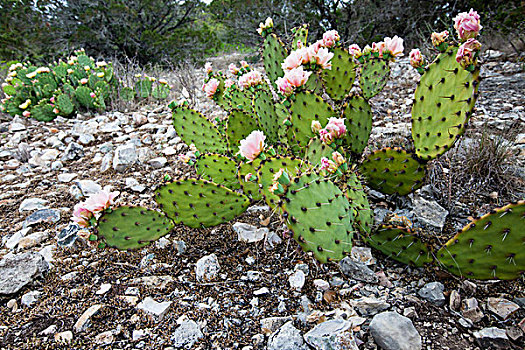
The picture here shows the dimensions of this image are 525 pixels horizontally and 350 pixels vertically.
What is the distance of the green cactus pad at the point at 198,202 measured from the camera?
5.53 feet

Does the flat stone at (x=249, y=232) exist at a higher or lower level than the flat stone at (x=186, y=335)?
higher

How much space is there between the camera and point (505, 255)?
1.23m

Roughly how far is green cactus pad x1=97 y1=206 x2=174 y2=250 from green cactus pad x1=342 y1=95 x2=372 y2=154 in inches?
44.4

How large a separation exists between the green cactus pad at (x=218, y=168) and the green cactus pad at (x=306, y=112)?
17.8 inches

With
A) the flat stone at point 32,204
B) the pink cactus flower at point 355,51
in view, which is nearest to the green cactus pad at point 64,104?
the flat stone at point 32,204

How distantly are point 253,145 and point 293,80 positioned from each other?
48 cm

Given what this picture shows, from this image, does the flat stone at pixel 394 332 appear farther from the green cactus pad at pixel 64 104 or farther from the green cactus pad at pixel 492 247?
the green cactus pad at pixel 64 104

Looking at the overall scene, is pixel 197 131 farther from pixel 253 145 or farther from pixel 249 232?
pixel 253 145

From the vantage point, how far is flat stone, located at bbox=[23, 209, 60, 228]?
2188 mm

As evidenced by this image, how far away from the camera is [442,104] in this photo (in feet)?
5.39

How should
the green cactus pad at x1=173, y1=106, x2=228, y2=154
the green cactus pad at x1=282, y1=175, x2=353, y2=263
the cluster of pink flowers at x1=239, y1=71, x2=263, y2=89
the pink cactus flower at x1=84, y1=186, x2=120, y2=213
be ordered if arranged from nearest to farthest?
the green cactus pad at x1=282, y1=175, x2=353, y2=263, the pink cactus flower at x1=84, y1=186, x2=120, y2=213, the cluster of pink flowers at x1=239, y1=71, x2=263, y2=89, the green cactus pad at x1=173, y1=106, x2=228, y2=154

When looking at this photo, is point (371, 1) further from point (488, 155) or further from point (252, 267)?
point (252, 267)

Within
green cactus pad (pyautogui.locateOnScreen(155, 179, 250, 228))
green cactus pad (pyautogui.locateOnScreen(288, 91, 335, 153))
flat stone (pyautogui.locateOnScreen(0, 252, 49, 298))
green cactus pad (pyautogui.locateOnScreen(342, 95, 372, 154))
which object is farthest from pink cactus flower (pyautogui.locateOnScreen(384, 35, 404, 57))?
flat stone (pyautogui.locateOnScreen(0, 252, 49, 298))

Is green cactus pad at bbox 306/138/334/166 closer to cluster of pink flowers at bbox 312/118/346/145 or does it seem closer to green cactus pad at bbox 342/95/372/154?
cluster of pink flowers at bbox 312/118/346/145
